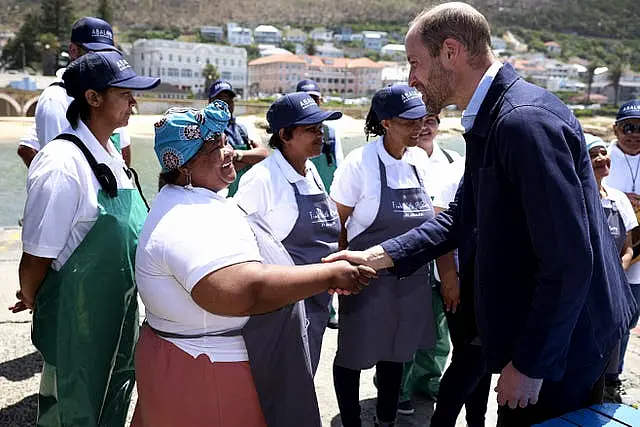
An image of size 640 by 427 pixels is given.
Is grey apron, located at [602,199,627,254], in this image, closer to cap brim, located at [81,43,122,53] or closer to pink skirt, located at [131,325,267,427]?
pink skirt, located at [131,325,267,427]

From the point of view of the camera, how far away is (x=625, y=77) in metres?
127

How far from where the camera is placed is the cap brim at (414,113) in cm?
357

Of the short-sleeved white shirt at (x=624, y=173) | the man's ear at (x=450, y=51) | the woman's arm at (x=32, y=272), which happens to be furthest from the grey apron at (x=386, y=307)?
the short-sleeved white shirt at (x=624, y=173)

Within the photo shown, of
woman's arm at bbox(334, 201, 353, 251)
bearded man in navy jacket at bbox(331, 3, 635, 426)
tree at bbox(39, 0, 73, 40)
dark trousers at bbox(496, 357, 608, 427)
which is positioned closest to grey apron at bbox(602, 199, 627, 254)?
woman's arm at bbox(334, 201, 353, 251)

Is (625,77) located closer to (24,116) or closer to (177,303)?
(24,116)

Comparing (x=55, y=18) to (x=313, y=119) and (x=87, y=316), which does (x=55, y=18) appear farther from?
(x=87, y=316)

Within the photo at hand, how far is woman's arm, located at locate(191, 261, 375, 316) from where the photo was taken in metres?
1.96

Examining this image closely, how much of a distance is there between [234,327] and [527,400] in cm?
Answer: 101

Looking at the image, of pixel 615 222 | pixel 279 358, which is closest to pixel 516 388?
pixel 279 358

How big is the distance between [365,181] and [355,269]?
1.21 meters

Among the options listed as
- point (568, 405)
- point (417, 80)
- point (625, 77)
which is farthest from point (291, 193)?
point (625, 77)

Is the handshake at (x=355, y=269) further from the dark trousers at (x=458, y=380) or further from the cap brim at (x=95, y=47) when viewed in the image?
the cap brim at (x=95, y=47)

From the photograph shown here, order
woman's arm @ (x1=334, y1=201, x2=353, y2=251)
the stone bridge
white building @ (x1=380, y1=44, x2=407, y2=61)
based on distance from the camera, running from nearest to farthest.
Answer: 1. woman's arm @ (x1=334, y1=201, x2=353, y2=251)
2. the stone bridge
3. white building @ (x1=380, y1=44, x2=407, y2=61)

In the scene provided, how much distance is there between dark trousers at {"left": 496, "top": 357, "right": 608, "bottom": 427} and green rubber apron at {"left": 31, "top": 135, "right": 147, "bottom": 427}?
1.69 m
